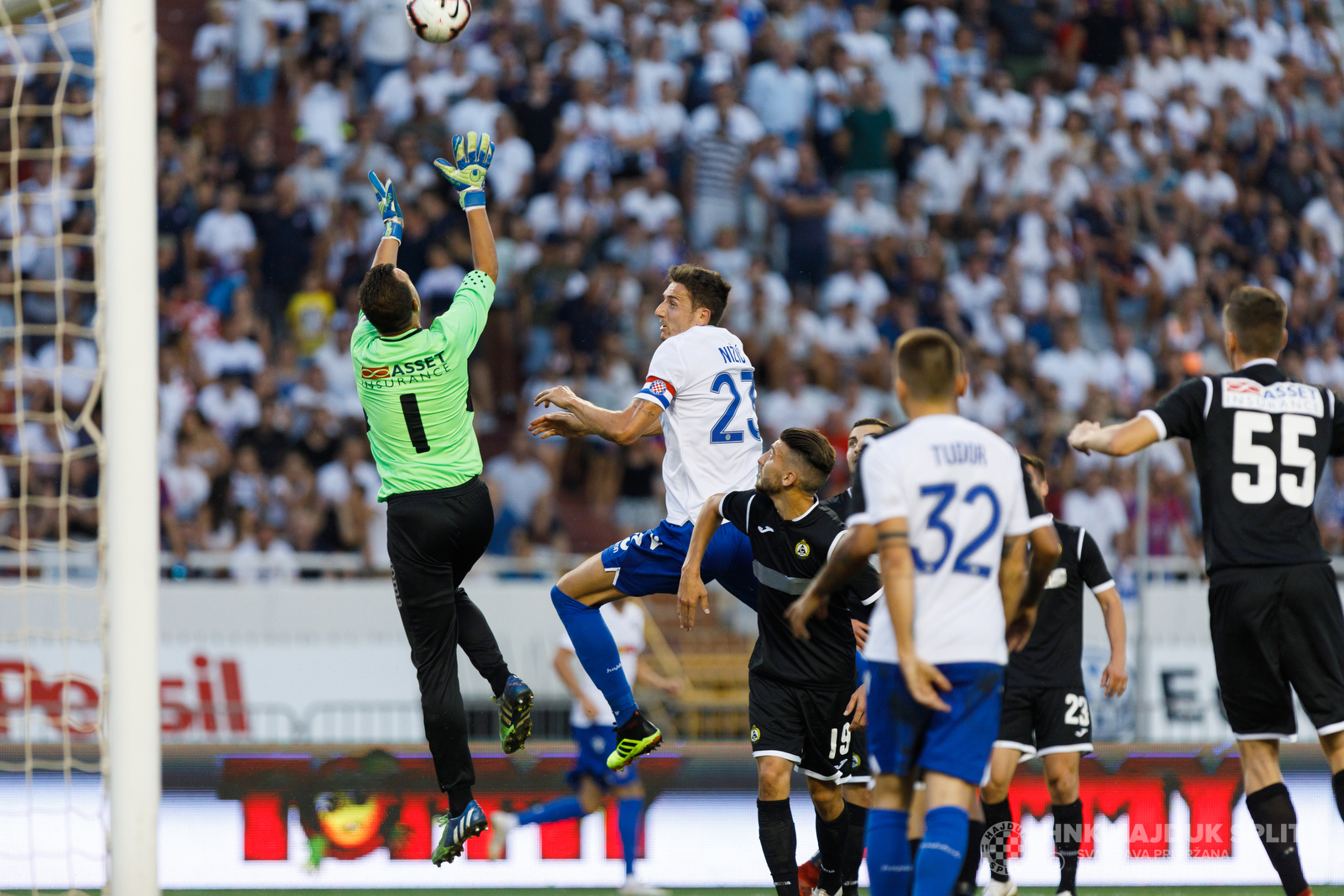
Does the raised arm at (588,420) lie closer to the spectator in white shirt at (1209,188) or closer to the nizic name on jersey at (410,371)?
the nizic name on jersey at (410,371)

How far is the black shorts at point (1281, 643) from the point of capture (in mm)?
6762

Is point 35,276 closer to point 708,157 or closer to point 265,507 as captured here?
point 265,507

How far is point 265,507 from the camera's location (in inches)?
546

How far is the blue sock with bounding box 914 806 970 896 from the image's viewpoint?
5.57 meters

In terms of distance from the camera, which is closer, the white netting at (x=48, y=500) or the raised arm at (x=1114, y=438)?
the raised arm at (x=1114, y=438)

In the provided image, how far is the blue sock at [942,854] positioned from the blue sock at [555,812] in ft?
17.3

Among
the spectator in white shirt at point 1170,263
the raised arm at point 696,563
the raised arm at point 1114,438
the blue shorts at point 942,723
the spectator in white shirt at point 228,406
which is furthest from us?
the spectator in white shirt at point 1170,263

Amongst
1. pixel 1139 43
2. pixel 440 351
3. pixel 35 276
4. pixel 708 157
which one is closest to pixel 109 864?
pixel 440 351

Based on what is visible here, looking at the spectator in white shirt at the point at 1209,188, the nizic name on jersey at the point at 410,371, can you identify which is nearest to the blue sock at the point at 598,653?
the nizic name on jersey at the point at 410,371

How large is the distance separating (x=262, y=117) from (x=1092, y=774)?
11907 millimetres

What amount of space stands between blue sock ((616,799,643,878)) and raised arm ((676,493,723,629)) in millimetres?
3555

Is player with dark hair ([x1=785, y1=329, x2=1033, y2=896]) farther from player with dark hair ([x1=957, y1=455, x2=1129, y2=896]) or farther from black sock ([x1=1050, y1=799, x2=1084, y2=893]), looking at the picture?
black sock ([x1=1050, y1=799, x2=1084, y2=893])

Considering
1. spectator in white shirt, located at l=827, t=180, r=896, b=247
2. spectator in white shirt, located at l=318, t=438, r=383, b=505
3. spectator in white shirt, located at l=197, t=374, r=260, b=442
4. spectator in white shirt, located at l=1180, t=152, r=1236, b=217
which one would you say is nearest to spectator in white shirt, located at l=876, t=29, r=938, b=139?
spectator in white shirt, located at l=827, t=180, r=896, b=247

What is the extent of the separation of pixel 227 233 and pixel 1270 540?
12055 mm
